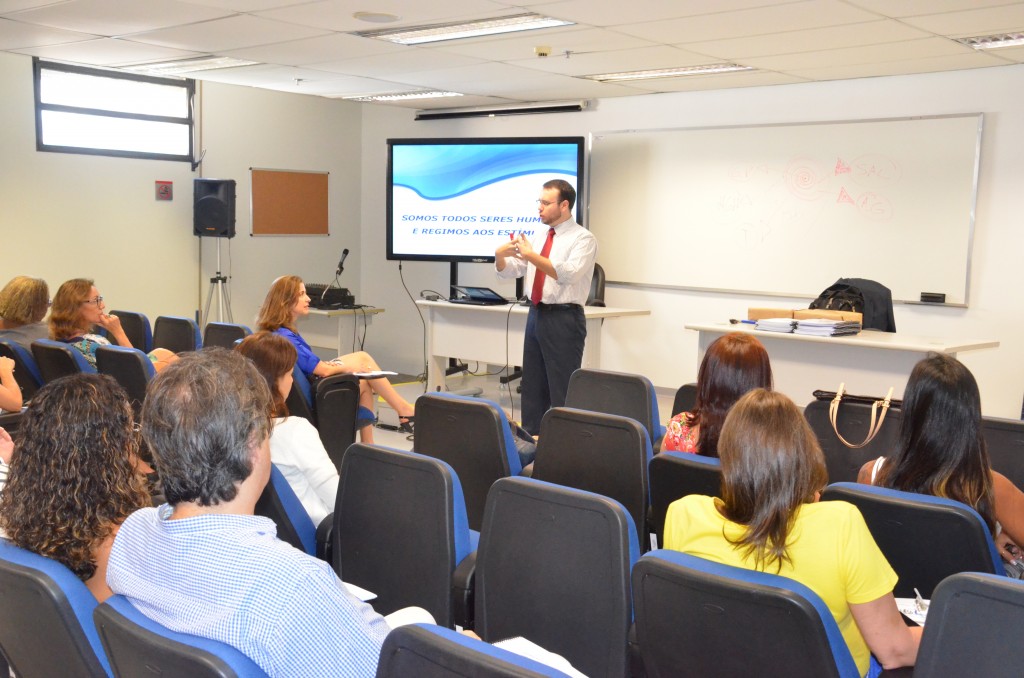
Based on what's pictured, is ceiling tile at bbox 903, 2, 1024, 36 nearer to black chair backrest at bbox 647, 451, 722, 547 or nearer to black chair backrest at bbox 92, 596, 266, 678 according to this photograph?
black chair backrest at bbox 647, 451, 722, 547

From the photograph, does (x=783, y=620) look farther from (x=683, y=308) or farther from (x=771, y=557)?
(x=683, y=308)

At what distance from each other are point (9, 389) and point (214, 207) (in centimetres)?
456

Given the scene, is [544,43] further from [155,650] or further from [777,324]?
[155,650]

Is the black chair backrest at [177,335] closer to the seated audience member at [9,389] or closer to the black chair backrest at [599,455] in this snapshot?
the seated audience member at [9,389]

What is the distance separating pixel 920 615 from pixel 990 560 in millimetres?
270

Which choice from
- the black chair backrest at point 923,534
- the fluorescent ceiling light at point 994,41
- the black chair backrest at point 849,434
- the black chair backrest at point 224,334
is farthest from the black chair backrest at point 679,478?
the fluorescent ceiling light at point 994,41

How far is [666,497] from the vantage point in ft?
8.80

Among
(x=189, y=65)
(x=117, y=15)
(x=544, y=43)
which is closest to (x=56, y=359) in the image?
(x=117, y=15)

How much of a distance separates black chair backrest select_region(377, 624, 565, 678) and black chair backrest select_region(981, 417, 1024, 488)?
7.72 ft

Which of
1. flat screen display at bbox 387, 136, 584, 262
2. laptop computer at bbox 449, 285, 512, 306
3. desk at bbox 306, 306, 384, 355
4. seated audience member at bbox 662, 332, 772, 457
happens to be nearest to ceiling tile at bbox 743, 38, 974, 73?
flat screen display at bbox 387, 136, 584, 262

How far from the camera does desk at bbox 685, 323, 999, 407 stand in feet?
16.8

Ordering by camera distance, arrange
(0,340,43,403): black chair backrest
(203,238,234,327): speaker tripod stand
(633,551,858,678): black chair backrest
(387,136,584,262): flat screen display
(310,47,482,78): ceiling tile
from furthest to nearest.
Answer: (203,238,234,327): speaker tripod stand, (387,136,584,262): flat screen display, (310,47,482,78): ceiling tile, (0,340,43,403): black chair backrest, (633,551,858,678): black chair backrest

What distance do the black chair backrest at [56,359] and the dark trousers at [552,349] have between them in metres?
2.55

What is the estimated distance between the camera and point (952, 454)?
2.36 m
